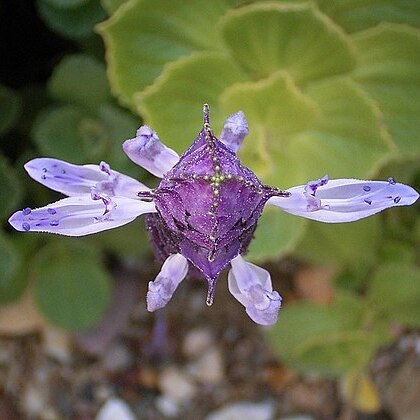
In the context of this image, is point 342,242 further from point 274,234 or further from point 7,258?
point 7,258

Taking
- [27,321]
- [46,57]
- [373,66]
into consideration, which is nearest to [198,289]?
[27,321]

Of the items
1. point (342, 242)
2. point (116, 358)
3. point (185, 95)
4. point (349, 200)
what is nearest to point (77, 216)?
point (349, 200)

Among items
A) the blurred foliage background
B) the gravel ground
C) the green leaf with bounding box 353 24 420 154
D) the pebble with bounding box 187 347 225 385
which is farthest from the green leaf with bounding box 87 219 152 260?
→ the green leaf with bounding box 353 24 420 154

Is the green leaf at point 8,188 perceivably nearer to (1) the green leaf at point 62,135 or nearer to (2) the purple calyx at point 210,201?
(1) the green leaf at point 62,135

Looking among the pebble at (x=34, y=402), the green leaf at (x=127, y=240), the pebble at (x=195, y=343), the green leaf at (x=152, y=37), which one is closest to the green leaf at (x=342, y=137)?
the green leaf at (x=152, y=37)

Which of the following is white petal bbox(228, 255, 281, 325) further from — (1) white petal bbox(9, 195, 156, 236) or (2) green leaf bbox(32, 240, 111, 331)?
(2) green leaf bbox(32, 240, 111, 331)

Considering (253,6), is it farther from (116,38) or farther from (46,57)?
(46,57)
